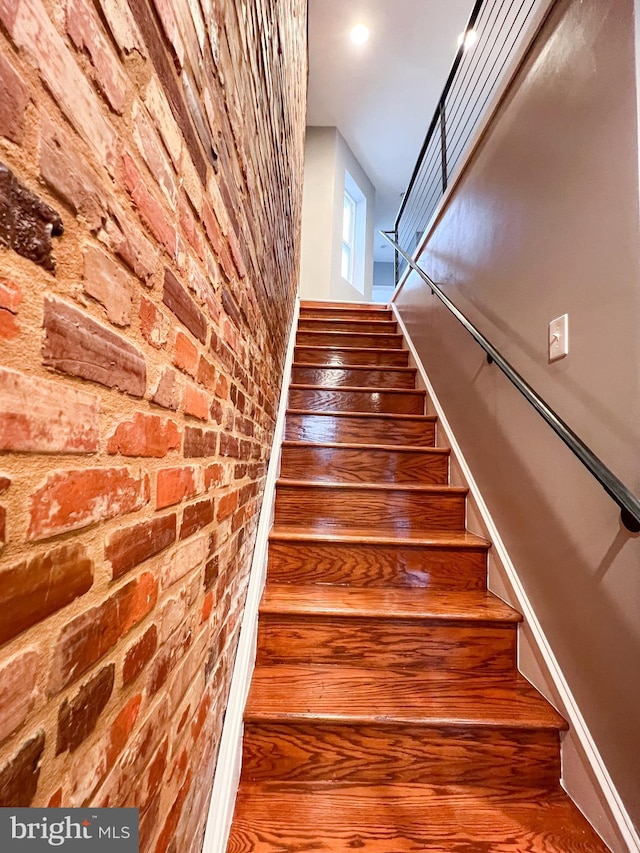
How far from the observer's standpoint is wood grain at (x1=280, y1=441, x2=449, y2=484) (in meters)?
1.99

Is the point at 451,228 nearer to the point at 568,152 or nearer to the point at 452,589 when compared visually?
the point at 568,152

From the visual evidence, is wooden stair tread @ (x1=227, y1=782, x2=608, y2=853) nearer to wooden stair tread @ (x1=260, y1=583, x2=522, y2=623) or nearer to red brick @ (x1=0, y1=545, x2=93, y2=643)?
wooden stair tread @ (x1=260, y1=583, x2=522, y2=623)

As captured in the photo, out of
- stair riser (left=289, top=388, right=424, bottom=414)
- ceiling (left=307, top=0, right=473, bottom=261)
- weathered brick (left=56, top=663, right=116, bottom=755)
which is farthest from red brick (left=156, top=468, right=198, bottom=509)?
ceiling (left=307, top=0, right=473, bottom=261)

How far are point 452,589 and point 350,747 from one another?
669 mm

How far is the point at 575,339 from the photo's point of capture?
109 cm

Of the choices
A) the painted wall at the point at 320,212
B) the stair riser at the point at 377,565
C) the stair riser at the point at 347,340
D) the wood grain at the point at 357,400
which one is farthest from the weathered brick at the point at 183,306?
the painted wall at the point at 320,212

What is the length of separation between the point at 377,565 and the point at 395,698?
46 cm

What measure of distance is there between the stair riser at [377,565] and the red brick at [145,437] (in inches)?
40.3

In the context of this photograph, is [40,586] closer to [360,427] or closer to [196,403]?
[196,403]

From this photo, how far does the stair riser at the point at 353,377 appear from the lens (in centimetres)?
267

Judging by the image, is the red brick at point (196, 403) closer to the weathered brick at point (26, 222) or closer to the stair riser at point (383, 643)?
the weathered brick at point (26, 222)

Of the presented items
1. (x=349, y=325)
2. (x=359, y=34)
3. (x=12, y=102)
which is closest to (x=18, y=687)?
(x=12, y=102)

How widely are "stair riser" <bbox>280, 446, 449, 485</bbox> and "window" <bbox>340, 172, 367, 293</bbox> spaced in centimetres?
375

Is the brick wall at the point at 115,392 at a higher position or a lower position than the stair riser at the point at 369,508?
higher
